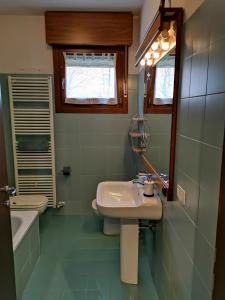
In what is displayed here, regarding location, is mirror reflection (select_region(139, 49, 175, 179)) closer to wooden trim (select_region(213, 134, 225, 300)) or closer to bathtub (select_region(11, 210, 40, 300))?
wooden trim (select_region(213, 134, 225, 300))

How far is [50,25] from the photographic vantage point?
9.21 feet

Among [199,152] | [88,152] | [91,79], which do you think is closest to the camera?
[199,152]

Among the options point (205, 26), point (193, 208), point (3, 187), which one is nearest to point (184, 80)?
point (205, 26)

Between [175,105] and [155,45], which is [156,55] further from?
[175,105]

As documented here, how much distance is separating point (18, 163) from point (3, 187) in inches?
68.9

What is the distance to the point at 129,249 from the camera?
2.01 meters

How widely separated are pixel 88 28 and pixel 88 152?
1520mm

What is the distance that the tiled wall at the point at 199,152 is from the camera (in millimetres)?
925

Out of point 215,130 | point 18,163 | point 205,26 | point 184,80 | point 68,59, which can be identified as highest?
point 68,59

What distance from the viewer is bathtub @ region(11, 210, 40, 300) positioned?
1.91m

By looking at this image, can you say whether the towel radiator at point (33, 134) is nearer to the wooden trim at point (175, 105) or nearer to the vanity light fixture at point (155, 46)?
the vanity light fixture at point (155, 46)

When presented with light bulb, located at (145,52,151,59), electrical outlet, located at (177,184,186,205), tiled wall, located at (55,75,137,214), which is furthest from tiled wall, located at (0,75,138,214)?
electrical outlet, located at (177,184,186,205)

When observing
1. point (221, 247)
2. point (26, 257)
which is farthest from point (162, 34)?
point (26, 257)

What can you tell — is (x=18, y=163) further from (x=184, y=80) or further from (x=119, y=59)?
(x=184, y=80)
